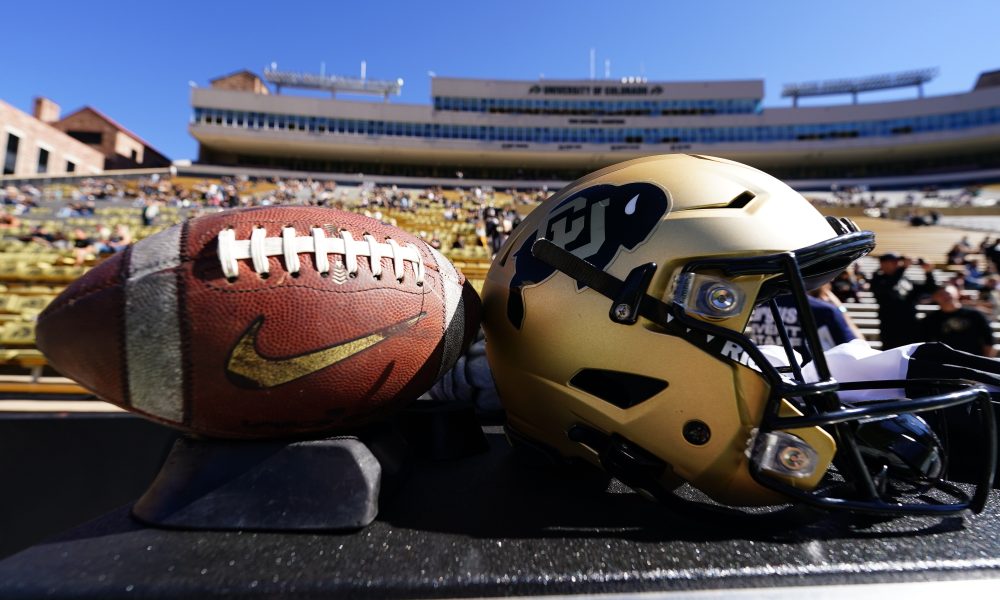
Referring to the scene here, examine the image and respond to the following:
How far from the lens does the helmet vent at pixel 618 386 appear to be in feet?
2.98

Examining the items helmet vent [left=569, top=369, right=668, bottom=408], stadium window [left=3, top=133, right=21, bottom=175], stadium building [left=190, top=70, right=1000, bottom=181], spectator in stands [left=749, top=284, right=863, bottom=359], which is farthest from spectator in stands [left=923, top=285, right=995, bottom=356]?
stadium window [left=3, top=133, right=21, bottom=175]

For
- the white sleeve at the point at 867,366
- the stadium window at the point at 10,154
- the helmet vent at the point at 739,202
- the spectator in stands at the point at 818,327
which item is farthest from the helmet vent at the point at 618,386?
the stadium window at the point at 10,154

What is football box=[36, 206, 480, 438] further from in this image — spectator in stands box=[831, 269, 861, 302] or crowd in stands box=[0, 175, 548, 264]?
spectator in stands box=[831, 269, 861, 302]

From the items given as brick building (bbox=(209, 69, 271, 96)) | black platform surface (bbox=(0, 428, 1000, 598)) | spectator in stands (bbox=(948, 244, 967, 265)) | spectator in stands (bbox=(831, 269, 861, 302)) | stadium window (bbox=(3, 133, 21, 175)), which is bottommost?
black platform surface (bbox=(0, 428, 1000, 598))

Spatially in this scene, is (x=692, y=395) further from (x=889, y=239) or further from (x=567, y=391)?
(x=889, y=239)

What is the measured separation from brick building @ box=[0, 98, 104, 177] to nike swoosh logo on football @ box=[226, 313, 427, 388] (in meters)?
31.8

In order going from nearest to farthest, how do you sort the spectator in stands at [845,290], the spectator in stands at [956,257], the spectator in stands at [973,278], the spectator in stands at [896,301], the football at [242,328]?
the football at [242,328] → the spectator in stands at [896,301] → the spectator in stands at [845,290] → the spectator in stands at [973,278] → the spectator in stands at [956,257]

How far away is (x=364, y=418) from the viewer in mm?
919

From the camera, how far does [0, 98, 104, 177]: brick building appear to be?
22.5 meters

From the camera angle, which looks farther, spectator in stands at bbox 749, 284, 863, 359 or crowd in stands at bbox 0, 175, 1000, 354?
crowd in stands at bbox 0, 175, 1000, 354

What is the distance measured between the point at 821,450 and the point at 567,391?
1.48 ft

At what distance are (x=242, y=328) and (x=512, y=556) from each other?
558 mm

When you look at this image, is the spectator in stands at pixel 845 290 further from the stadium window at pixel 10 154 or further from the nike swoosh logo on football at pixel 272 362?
the stadium window at pixel 10 154

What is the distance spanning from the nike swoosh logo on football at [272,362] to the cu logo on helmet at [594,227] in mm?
384
